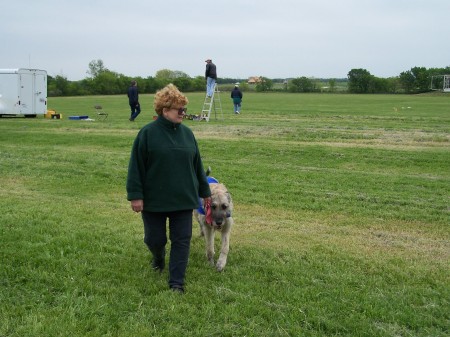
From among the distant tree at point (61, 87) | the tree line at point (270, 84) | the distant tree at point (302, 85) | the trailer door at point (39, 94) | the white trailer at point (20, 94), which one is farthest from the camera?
the distant tree at point (302, 85)

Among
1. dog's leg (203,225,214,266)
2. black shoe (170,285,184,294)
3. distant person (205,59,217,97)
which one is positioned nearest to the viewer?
black shoe (170,285,184,294)

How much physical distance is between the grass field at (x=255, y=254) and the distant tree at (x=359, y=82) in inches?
3076

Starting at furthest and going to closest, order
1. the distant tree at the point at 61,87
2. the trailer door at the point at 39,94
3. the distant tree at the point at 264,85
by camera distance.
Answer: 1. the distant tree at the point at 264,85
2. the distant tree at the point at 61,87
3. the trailer door at the point at 39,94

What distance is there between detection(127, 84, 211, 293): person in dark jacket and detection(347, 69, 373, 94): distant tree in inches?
3416

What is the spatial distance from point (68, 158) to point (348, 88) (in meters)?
83.1

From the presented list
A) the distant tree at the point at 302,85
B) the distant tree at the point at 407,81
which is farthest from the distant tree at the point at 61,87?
the distant tree at the point at 407,81

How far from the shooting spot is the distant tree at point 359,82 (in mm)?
87188

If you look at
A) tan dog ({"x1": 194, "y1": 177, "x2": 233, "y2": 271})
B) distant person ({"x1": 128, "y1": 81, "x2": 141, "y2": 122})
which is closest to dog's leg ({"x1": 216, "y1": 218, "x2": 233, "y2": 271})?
tan dog ({"x1": 194, "y1": 177, "x2": 233, "y2": 271})

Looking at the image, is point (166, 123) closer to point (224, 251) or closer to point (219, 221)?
point (219, 221)

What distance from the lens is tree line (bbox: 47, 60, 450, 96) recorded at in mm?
73625

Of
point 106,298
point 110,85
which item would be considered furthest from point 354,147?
point 110,85

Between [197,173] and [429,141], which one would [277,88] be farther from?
[197,173]

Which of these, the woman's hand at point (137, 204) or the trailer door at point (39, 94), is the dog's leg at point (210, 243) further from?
the trailer door at point (39, 94)

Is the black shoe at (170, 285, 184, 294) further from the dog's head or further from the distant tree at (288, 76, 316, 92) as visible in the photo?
the distant tree at (288, 76, 316, 92)
